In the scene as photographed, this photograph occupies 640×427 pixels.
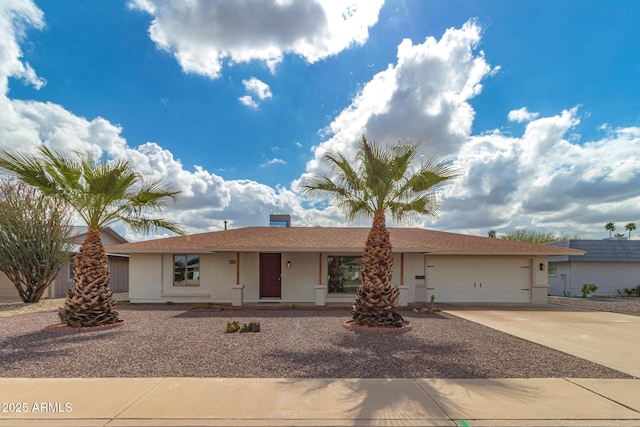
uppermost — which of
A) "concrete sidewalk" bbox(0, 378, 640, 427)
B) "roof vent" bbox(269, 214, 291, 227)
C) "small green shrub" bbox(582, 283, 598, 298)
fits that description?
"roof vent" bbox(269, 214, 291, 227)

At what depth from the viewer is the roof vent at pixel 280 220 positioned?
73.0 ft

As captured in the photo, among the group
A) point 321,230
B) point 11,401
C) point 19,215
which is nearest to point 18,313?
point 19,215

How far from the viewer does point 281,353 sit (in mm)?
6938


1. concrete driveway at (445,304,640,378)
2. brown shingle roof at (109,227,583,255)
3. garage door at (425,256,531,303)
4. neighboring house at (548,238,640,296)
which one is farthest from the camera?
neighboring house at (548,238,640,296)

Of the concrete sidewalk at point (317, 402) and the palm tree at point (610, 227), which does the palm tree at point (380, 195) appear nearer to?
the concrete sidewalk at point (317, 402)

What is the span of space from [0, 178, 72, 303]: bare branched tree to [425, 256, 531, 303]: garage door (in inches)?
689

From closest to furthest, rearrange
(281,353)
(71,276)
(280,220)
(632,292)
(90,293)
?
(281,353), (90,293), (71,276), (632,292), (280,220)

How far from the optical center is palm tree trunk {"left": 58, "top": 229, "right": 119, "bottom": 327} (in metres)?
9.50

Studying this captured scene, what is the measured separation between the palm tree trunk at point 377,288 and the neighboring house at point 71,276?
37.5ft

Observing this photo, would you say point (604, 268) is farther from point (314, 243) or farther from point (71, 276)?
point (71, 276)

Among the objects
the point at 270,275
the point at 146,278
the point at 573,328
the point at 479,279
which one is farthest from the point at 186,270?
the point at 573,328

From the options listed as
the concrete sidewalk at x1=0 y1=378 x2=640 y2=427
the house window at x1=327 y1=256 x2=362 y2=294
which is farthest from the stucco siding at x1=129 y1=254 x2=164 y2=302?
the concrete sidewalk at x1=0 y1=378 x2=640 y2=427

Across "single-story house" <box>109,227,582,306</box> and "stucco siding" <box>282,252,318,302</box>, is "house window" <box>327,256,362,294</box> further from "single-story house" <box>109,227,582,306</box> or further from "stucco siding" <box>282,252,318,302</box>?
"stucco siding" <box>282,252,318,302</box>

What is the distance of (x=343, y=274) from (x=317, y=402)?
37.3 feet
